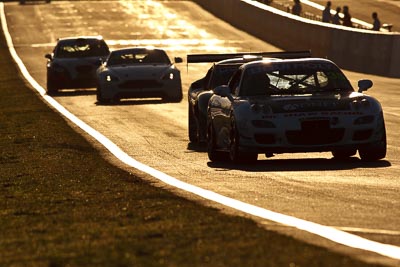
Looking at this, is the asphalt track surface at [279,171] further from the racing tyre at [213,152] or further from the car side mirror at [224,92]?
the car side mirror at [224,92]

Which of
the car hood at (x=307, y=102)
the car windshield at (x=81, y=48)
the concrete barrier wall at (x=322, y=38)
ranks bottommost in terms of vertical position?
the concrete barrier wall at (x=322, y=38)

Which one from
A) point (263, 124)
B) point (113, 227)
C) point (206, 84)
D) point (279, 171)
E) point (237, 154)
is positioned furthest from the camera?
point (206, 84)

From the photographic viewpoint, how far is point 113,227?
993 cm

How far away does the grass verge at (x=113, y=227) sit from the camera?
809cm

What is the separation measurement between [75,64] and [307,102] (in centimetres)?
2304

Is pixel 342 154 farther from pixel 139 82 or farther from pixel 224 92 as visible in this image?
pixel 139 82

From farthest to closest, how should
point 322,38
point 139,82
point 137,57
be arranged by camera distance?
point 322,38 < point 137,57 < point 139,82

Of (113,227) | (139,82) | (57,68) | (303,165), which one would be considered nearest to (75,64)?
(57,68)

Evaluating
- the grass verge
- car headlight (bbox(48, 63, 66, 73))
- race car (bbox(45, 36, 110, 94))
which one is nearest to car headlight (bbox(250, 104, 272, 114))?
the grass verge

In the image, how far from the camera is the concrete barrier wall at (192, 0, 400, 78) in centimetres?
4009

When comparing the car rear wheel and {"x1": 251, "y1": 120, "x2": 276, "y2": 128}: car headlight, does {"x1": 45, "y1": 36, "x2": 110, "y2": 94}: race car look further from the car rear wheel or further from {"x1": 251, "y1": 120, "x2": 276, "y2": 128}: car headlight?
{"x1": 251, "y1": 120, "x2": 276, "y2": 128}: car headlight

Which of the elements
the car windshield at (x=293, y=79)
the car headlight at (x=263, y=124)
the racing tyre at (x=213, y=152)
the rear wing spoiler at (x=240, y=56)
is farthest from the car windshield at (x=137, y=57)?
the car headlight at (x=263, y=124)

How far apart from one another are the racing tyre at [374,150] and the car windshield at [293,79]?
95 centimetres

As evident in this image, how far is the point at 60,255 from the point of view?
8.42 metres
